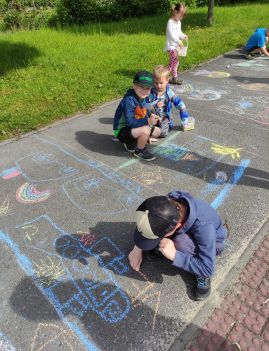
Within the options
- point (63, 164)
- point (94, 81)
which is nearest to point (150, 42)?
point (94, 81)

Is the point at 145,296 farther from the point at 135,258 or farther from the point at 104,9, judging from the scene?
the point at 104,9

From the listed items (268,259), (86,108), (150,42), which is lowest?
(268,259)

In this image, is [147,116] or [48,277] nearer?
[48,277]

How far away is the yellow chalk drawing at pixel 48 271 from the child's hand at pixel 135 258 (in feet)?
1.96

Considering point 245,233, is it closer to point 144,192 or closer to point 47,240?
point 144,192

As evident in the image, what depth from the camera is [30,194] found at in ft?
12.1

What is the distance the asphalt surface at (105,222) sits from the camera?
238cm

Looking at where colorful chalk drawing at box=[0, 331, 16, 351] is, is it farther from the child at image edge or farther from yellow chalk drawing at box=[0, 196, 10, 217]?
the child at image edge

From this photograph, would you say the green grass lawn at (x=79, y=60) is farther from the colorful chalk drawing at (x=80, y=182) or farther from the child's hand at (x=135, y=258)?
the child's hand at (x=135, y=258)

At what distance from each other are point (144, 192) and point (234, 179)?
1137 mm

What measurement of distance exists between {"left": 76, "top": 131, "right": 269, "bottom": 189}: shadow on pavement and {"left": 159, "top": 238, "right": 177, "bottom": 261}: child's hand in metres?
1.66

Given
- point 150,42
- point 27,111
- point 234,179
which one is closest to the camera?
point 234,179

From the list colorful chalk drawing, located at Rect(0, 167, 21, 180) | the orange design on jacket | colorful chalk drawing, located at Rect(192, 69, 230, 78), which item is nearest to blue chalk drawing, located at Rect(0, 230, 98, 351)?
colorful chalk drawing, located at Rect(0, 167, 21, 180)

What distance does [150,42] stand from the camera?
30.6 ft
